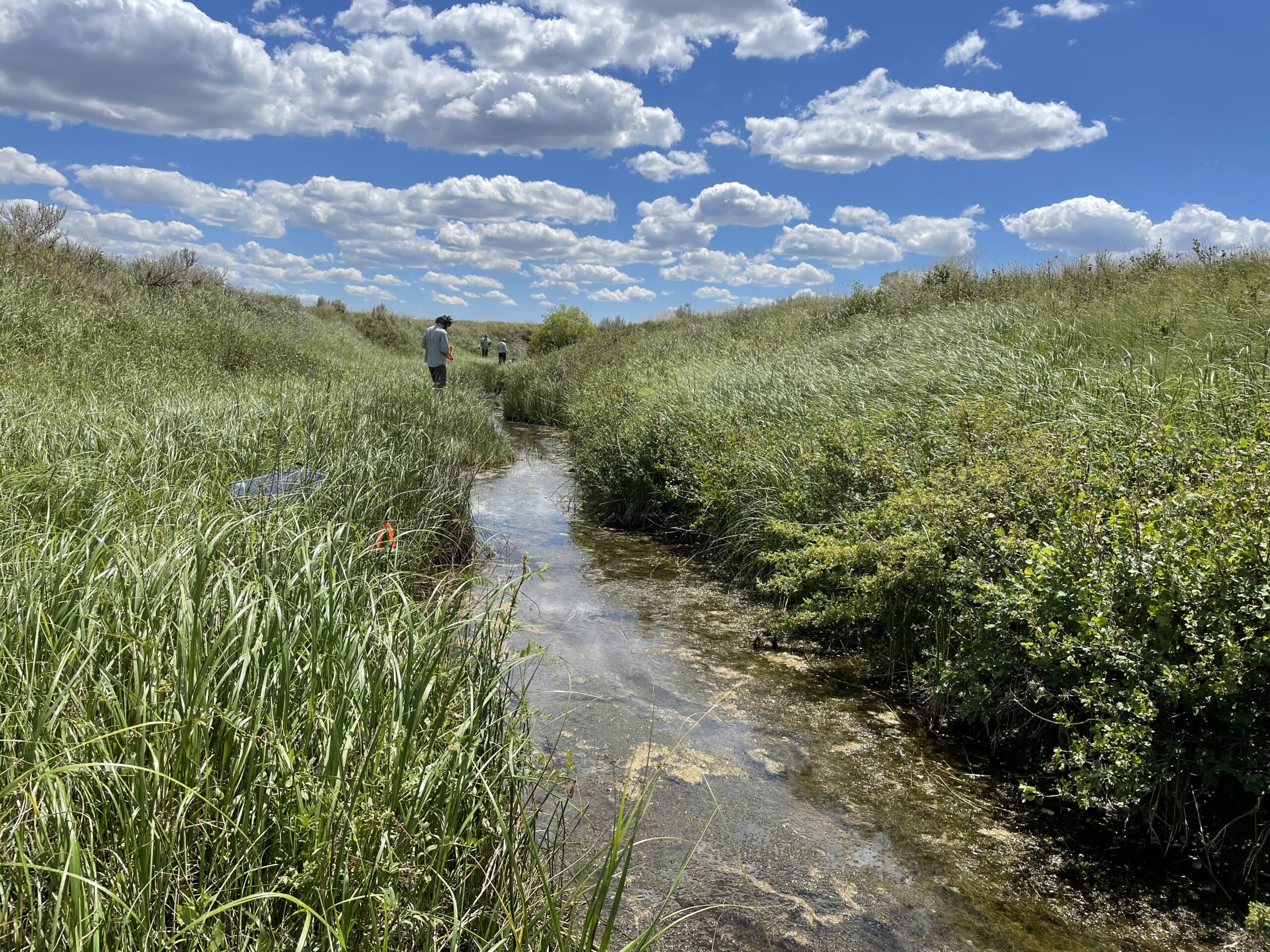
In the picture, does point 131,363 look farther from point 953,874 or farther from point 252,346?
point 953,874

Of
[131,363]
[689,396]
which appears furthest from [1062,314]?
[131,363]

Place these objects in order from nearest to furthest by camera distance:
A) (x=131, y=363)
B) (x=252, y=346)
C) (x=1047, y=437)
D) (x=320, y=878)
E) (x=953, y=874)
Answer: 1. (x=320, y=878)
2. (x=953, y=874)
3. (x=1047, y=437)
4. (x=131, y=363)
5. (x=252, y=346)

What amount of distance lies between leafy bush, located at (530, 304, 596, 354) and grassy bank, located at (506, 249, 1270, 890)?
19732 mm

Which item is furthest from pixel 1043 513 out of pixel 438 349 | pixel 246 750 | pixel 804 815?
pixel 438 349

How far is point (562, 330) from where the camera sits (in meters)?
30.8

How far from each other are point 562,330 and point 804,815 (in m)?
28.6

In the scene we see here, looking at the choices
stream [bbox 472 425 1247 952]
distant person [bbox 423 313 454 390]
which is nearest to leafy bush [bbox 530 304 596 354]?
distant person [bbox 423 313 454 390]

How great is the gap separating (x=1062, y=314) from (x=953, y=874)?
8.29 m

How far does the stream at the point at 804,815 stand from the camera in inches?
109

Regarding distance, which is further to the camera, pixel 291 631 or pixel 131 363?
pixel 131 363

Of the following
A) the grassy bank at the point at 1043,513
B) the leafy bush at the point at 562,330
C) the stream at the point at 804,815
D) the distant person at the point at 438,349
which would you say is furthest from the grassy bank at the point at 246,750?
the leafy bush at the point at 562,330

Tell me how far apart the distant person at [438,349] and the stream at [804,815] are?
1018 centimetres

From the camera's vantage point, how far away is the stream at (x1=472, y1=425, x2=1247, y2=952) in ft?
9.05

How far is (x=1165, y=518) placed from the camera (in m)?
3.42
